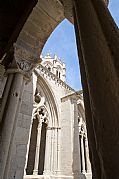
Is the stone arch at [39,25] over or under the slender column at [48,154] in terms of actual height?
over

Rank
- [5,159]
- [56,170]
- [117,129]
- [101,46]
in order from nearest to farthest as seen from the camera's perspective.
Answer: [117,129] < [101,46] < [5,159] < [56,170]

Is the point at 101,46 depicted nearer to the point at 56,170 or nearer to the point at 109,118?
the point at 109,118

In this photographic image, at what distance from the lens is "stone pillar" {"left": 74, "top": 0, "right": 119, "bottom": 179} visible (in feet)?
1.83

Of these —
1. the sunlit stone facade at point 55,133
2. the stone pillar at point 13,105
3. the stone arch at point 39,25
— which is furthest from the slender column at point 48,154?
the stone arch at point 39,25

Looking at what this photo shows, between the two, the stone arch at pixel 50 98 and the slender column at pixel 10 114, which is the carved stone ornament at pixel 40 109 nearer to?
the stone arch at pixel 50 98

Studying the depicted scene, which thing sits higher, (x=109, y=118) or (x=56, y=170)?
(x=109, y=118)

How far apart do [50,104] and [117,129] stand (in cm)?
729

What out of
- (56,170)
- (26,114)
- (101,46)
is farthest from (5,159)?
(56,170)

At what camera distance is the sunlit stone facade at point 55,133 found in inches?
247

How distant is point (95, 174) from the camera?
602 mm

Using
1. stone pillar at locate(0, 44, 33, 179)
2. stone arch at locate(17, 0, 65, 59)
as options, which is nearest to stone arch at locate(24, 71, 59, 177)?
stone pillar at locate(0, 44, 33, 179)

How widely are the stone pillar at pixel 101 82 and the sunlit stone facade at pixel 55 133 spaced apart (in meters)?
5.17

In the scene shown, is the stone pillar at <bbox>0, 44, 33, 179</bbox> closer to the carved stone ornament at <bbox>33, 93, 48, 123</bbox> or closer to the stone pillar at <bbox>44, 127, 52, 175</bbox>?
the carved stone ornament at <bbox>33, 93, 48, 123</bbox>

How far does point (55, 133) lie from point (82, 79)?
21.5 ft
